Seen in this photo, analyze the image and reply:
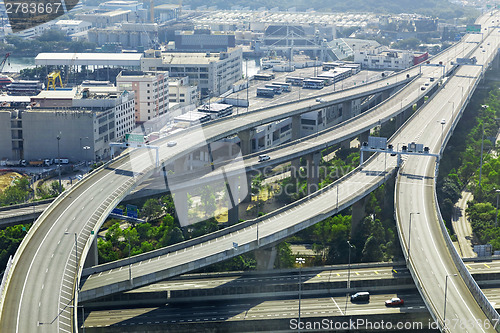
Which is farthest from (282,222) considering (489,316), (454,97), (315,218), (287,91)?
(287,91)

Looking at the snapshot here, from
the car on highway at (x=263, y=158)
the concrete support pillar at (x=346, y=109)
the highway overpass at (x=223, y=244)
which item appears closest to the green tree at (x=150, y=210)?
the car on highway at (x=263, y=158)

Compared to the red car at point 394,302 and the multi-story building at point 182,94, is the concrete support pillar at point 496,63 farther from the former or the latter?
the red car at point 394,302

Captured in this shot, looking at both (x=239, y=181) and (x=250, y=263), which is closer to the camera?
(x=250, y=263)

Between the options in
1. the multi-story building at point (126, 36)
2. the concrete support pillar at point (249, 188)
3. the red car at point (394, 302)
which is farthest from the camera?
the multi-story building at point (126, 36)

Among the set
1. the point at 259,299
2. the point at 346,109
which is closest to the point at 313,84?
the point at 346,109

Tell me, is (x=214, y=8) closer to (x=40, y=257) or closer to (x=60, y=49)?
(x=60, y=49)
